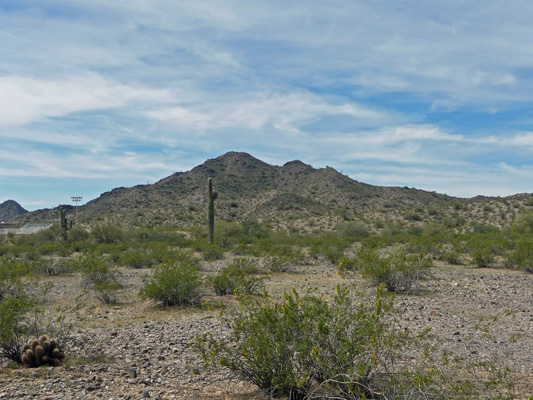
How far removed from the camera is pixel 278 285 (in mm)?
15750

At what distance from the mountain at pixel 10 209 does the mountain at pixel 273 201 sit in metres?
71.4

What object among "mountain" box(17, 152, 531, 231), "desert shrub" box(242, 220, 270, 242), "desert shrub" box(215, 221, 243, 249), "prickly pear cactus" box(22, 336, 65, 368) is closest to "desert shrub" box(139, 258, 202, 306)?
"prickly pear cactus" box(22, 336, 65, 368)

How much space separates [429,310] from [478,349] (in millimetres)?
3267

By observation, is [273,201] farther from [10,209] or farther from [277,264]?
[10,209]

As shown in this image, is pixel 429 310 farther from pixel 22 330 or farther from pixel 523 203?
pixel 523 203

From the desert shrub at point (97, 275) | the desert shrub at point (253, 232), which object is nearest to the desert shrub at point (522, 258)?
the desert shrub at point (97, 275)

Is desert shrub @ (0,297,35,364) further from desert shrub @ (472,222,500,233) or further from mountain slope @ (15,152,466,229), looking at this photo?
mountain slope @ (15,152,466,229)

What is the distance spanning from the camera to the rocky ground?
6285 mm

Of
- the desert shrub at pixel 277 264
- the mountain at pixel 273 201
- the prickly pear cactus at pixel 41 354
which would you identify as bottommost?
the prickly pear cactus at pixel 41 354

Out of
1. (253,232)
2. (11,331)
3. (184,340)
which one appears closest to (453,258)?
(184,340)

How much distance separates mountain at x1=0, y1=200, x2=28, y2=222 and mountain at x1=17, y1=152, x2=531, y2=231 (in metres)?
71.4

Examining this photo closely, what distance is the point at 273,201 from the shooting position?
70500 millimetres

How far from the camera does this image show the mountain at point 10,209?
14700 cm

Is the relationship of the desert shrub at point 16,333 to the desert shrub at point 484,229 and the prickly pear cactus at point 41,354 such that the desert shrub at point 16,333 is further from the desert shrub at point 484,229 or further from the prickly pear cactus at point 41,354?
the desert shrub at point 484,229
